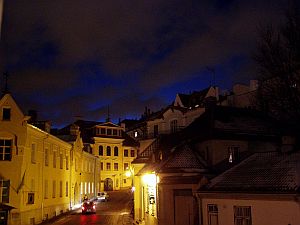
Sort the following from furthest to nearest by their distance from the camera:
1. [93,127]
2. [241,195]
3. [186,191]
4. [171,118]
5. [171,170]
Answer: [93,127]
[171,118]
[171,170]
[186,191]
[241,195]

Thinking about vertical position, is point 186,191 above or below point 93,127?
below

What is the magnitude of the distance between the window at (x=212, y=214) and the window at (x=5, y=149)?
16.0 metres

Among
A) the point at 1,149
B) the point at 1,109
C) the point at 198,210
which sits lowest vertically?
the point at 198,210

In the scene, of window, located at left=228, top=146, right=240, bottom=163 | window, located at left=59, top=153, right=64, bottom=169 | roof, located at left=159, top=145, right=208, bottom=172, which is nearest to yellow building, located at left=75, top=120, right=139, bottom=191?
window, located at left=59, top=153, right=64, bottom=169

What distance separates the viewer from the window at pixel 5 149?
28.5 m

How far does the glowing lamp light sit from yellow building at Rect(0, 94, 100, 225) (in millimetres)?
9058

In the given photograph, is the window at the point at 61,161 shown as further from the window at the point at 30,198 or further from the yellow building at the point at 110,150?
the yellow building at the point at 110,150

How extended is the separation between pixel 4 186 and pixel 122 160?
163 feet

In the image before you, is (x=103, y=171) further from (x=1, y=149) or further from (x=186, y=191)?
(x=186, y=191)

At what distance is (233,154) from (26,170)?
15.8 m

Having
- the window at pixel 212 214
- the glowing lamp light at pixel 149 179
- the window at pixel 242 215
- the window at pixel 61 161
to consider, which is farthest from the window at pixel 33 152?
the window at pixel 242 215

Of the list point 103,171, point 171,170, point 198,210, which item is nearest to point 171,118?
point 171,170

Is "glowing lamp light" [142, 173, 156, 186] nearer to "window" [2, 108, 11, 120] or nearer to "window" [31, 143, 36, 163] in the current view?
"window" [31, 143, 36, 163]

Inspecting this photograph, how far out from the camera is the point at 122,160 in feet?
253
